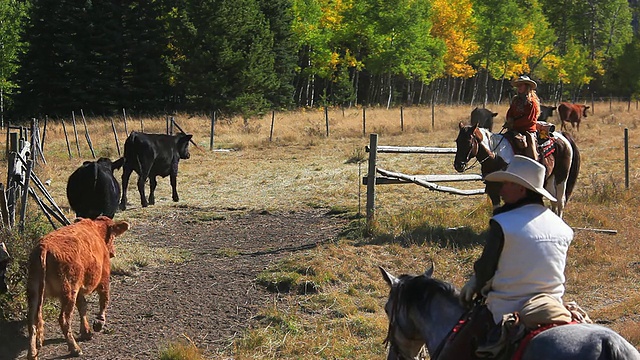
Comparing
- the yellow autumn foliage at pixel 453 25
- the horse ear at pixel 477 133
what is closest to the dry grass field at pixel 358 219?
the horse ear at pixel 477 133

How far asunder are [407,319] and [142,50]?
3904cm

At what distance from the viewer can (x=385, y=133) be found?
31062 millimetres

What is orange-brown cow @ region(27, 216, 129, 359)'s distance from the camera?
6980mm

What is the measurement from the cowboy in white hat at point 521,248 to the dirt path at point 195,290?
3967 millimetres

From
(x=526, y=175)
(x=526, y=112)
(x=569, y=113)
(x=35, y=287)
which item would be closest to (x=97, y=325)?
(x=35, y=287)

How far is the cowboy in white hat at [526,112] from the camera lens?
11156 millimetres

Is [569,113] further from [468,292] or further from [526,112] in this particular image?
[468,292]

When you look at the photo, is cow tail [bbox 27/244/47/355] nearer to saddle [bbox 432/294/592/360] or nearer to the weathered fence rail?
saddle [bbox 432/294/592/360]

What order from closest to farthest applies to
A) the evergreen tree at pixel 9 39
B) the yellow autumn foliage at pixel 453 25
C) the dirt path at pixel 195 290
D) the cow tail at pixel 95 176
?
the dirt path at pixel 195 290 → the cow tail at pixel 95 176 → the evergreen tree at pixel 9 39 → the yellow autumn foliage at pixel 453 25

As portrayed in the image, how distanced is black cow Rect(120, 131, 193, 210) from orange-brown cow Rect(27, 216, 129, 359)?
759 centimetres

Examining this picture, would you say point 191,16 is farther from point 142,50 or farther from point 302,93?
point 302,93

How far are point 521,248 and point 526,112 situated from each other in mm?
7567

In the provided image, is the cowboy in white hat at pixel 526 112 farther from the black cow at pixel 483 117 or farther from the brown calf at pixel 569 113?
the brown calf at pixel 569 113

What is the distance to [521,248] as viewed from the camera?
162 inches
